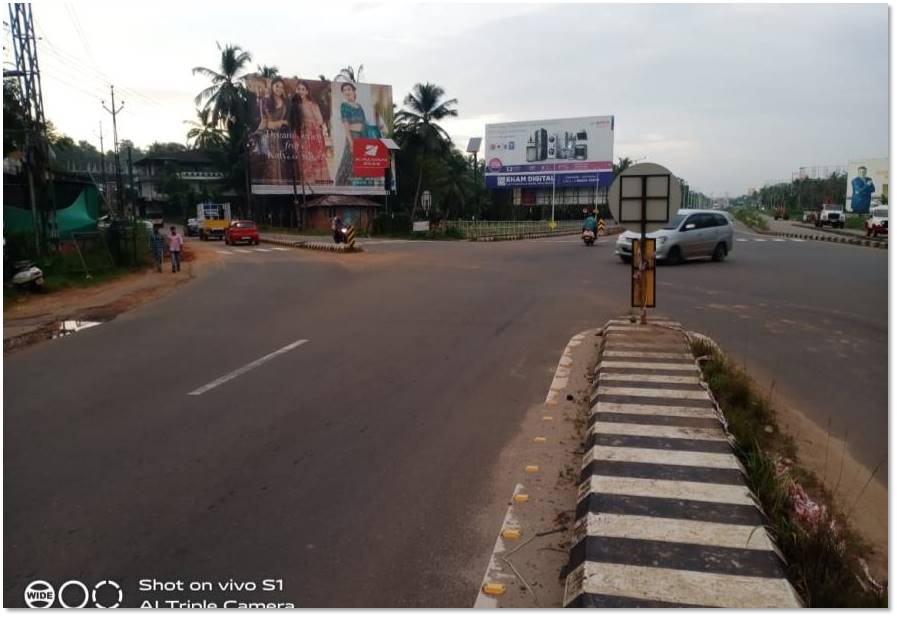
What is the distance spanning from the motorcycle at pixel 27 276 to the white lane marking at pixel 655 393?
1415 centimetres

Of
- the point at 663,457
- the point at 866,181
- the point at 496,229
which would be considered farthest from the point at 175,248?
the point at 866,181

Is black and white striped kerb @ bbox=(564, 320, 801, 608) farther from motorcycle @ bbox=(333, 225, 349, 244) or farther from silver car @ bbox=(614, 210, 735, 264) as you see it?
motorcycle @ bbox=(333, 225, 349, 244)

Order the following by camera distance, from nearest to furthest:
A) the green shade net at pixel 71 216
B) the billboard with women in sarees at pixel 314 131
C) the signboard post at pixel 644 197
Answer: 1. the signboard post at pixel 644 197
2. the green shade net at pixel 71 216
3. the billboard with women in sarees at pixel 314 131

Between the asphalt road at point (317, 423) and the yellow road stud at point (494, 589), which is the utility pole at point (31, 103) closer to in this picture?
the asphalt road at point (317, 423)

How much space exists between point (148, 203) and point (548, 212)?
4332 cm

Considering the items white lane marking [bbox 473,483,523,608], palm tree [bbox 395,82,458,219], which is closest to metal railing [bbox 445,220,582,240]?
palm tree [bbox 395,82,458,219]

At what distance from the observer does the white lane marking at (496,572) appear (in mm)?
3235

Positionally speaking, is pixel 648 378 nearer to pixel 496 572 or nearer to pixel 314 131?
pixel 496 572

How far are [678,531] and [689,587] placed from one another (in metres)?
0.49

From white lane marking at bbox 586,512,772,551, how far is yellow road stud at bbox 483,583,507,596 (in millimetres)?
589

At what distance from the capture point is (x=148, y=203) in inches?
2923

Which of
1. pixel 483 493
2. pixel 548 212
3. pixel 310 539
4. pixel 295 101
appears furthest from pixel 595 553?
pixel 548 212

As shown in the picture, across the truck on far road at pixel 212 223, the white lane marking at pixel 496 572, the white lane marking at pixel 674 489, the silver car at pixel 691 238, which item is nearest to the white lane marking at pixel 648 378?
the white lane marking at pixel 674 489

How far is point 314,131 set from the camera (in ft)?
167
